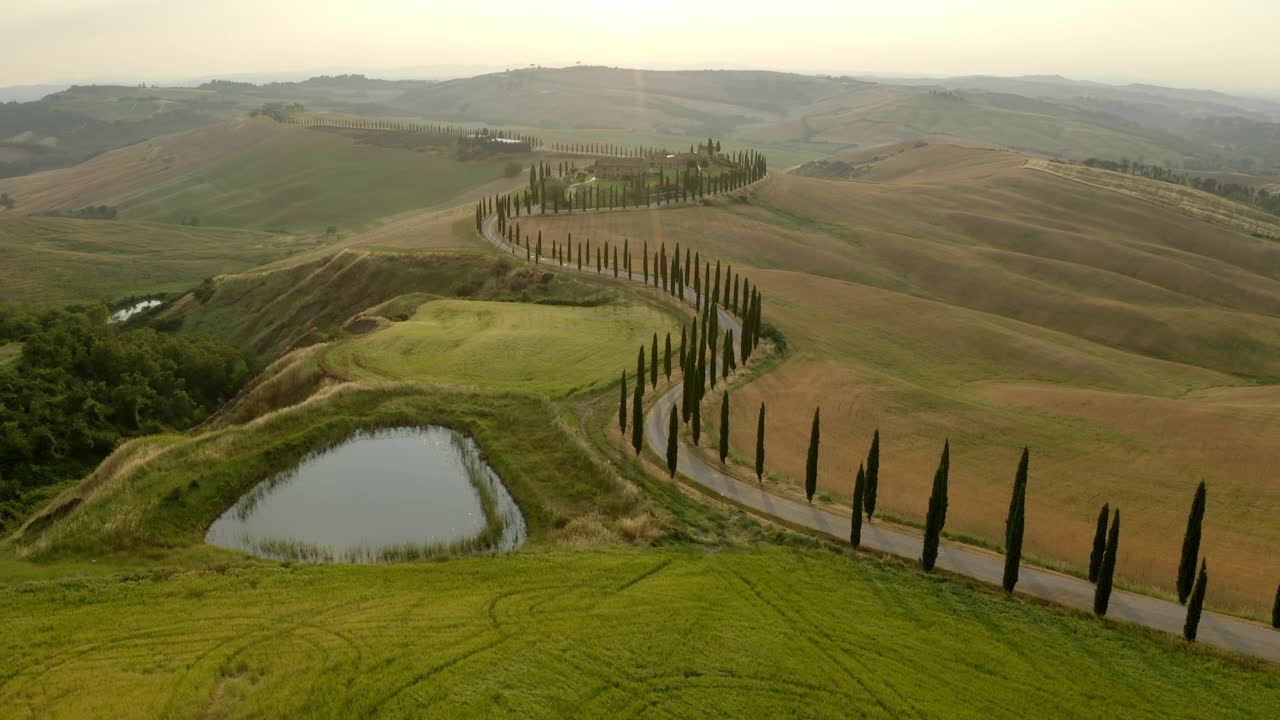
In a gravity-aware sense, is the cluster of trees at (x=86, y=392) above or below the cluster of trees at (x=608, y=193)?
below

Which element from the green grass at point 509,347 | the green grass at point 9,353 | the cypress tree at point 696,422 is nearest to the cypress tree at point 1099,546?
the cypress tree at point 696,422

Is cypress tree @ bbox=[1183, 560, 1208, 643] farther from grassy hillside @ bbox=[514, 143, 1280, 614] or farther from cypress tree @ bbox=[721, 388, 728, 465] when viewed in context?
cypress tree @ bbox=[721, 388, 728, 465]

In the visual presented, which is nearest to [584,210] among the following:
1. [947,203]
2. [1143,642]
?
[947,203]

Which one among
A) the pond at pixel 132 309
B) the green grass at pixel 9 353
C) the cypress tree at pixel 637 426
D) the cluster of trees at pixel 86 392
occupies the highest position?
the cypress tree at pixel 637 426

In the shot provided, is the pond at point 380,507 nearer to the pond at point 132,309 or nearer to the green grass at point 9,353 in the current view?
the green grass at point 9,353

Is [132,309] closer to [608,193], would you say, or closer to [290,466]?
[608,193]

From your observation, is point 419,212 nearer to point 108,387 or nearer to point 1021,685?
point 108,387
